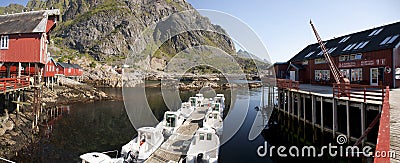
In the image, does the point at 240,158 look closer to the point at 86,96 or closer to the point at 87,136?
the point at 87,136

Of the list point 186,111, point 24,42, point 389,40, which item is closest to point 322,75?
point 389,40

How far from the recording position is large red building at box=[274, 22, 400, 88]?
63.1ft

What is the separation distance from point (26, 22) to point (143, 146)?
1812 cm

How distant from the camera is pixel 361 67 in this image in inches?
864

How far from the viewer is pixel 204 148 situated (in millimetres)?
12195

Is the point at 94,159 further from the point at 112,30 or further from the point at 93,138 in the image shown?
the point at 112,30

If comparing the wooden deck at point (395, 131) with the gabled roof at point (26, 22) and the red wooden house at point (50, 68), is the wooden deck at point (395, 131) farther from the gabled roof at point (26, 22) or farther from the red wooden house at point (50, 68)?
the red wooden house at point (50, 68)

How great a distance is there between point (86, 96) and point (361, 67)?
123ft

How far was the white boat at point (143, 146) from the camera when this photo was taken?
11438 mm

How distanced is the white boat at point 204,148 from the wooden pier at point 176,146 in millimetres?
784

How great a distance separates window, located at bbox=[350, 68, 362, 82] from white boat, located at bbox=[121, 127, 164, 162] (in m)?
20.5

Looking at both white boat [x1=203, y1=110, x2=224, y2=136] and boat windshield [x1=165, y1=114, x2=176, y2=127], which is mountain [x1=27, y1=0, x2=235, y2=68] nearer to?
white boat [x1=203, y1=110, x2=224, y2=136]

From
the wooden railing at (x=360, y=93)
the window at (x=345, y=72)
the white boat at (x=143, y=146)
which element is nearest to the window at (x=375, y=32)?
the window at (x=345, y=72)

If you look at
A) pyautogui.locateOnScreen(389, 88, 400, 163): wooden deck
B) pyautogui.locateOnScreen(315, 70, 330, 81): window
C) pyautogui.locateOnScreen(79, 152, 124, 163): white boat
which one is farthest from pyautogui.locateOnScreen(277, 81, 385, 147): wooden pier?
pyautogui.locateOnScreen(79, 152, 124, 163): white boat
